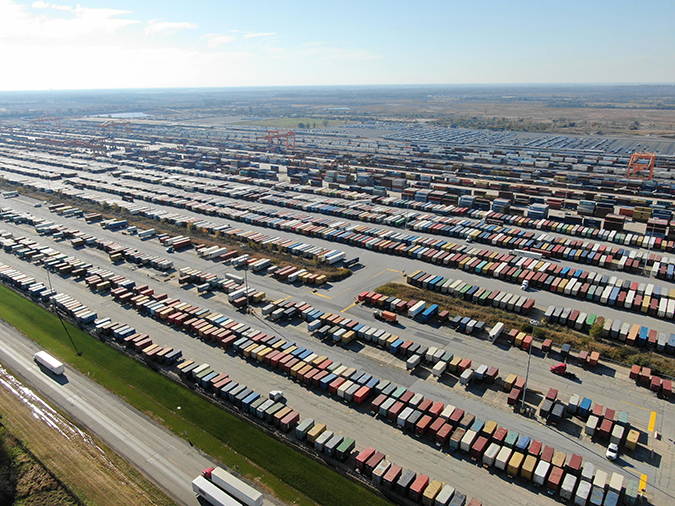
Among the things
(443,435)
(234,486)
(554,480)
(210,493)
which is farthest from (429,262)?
(210,493)

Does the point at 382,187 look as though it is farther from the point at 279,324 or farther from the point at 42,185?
the point at 42,185

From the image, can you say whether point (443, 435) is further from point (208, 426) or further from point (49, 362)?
point (49, 362)

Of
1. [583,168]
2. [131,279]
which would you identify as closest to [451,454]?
[131,279]

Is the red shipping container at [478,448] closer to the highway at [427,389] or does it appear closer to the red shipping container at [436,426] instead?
the highway at [427,389]

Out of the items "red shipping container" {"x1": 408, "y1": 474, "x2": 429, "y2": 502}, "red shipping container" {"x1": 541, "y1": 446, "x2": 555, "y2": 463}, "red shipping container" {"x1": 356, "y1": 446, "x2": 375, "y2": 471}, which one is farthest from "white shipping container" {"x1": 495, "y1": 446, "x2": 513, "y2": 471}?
"red shipping container" {"x1": 356, "y1": 446, "x2": 375, "y2": 471}

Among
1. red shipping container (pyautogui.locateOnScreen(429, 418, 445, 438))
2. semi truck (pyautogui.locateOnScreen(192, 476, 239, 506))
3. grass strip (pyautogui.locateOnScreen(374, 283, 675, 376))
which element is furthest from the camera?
grass strip (pyautogui.locateOnScreen(374, 283, 675, 376))

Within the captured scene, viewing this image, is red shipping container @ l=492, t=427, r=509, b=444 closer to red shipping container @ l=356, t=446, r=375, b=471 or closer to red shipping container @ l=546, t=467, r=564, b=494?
red shipping container @ l=546, t=467, r=564, b=494

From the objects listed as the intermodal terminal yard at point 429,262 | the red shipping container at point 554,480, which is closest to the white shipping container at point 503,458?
the intermodal terminal yard at point 429,262
